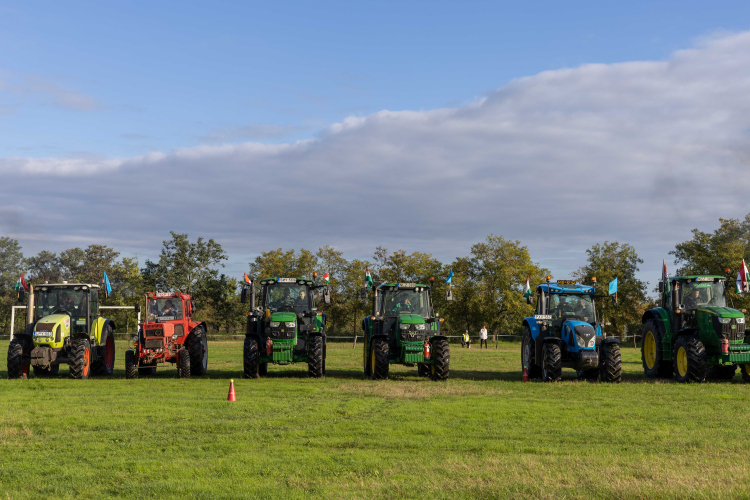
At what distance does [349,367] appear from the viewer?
23422 mm

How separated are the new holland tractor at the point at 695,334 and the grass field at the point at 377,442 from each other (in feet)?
2.79

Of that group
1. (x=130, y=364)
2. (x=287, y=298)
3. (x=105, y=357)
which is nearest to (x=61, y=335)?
(x=130, y=364)

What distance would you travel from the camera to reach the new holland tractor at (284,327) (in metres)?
18.5

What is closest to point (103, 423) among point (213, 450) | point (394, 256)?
point (213, 450)

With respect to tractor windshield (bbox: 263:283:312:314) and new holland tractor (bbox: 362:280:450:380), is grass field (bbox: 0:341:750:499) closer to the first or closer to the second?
new holland tractor (bbox: 362:280:450:380)

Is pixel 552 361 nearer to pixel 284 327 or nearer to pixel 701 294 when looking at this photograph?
pixel 701 294

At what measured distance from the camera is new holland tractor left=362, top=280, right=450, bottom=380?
18.1 m

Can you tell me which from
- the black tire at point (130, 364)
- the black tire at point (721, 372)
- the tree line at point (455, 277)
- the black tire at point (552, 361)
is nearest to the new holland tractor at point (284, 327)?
the black tire at point (130, 364)

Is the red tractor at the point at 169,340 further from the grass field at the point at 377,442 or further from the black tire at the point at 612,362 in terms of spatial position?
the black tire at the point at 612,362

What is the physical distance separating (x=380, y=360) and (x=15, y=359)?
31.0 ft

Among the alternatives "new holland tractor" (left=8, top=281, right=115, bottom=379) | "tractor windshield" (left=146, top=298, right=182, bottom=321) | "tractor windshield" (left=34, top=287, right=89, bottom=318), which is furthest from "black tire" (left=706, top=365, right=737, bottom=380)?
"tractor windshield" (left=34, top=287, right=89, bottom=318)

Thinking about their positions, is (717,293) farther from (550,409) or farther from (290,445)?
(290,445)

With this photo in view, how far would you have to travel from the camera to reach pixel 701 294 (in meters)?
17.9

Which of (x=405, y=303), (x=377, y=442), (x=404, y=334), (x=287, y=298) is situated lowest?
(x=377, y=442)
